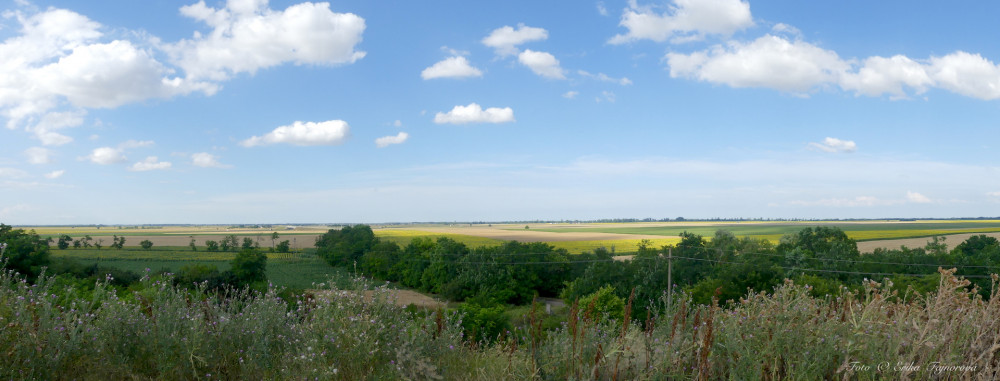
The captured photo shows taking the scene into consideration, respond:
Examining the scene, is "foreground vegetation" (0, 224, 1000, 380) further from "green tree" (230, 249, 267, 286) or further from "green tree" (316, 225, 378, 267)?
"green tree" (316, 225, 378, 267)

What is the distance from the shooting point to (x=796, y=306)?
409 cm

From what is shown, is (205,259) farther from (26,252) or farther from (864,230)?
(864,230)

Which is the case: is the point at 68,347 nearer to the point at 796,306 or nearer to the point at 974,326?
the point at 796,306

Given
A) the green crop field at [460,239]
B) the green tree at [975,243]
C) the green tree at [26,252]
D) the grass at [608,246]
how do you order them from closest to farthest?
the green tree at [26,252]
the green tree at [975,243]
the grass at [608,246]
the green crop field at [460,239]

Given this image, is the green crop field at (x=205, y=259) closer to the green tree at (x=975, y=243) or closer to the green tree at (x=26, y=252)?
the green tree at (x=26, y=252)

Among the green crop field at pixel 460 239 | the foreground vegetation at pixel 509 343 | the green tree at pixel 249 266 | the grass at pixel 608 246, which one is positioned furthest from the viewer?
the green crop field at pixel 460 239

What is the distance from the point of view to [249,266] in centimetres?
4672

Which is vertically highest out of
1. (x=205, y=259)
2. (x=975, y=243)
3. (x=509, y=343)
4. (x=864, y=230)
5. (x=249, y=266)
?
(x=509, y=343)

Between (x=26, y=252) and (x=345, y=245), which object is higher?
(x=26, y=252)

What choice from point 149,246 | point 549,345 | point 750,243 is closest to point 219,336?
point 549,345

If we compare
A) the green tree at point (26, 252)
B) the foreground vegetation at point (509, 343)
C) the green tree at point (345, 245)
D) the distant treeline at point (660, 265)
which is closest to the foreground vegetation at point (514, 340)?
the foreground vegetation at point (509, 343)

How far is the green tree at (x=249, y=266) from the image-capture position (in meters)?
44.7

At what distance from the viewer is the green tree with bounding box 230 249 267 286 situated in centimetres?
4472

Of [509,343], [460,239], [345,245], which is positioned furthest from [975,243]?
[509,343]
